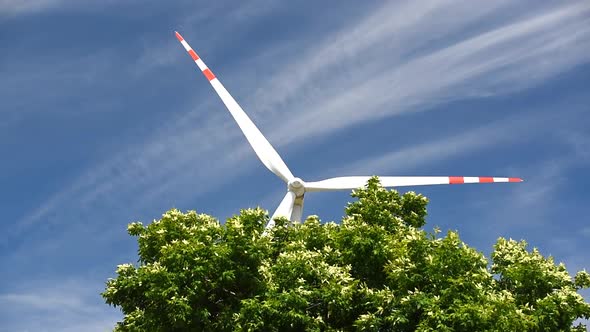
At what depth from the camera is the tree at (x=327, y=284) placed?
26344 mm

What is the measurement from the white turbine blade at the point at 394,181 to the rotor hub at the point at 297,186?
421 millimetres

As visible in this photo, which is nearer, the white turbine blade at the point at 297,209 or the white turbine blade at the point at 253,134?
the white turbine blade at the point at 297,209

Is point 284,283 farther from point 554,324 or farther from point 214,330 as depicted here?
point 554,324

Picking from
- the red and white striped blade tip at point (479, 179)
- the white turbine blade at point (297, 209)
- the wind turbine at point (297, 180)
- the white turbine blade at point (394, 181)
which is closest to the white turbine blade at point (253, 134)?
the wind turbine at point (297, 180)

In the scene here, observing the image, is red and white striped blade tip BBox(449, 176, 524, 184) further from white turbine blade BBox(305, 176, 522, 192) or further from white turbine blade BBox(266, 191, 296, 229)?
white turbine blade BBox(266, 191, 296, 229)

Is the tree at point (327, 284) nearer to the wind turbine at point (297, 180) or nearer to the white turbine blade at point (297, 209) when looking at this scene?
the wind turbine at point (297, 180)

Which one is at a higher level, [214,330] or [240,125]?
[240,125]

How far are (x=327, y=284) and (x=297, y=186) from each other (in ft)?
54.3

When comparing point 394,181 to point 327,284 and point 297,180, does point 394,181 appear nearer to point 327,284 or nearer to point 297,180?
point 297,180

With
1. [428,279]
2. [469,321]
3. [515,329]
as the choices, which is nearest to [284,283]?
[428,279]

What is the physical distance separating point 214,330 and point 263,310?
3.18m

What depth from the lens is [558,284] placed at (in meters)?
31.6

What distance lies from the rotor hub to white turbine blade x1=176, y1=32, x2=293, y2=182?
2.17 ft

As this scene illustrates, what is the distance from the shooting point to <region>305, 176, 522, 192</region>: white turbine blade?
42000mm
